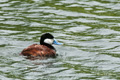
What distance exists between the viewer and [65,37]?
16094 mm

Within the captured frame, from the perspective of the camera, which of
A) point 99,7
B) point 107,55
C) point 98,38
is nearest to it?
point 107,55

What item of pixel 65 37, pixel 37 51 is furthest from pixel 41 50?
pixel 65 37

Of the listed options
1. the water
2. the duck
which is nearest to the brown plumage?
the duck

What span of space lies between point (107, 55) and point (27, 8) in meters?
7.75

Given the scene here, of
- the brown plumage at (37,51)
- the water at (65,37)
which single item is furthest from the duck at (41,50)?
the water at (65,37)

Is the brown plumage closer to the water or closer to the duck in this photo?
the duck

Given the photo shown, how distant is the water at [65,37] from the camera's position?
38.0 ft

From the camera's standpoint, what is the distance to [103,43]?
15102mm

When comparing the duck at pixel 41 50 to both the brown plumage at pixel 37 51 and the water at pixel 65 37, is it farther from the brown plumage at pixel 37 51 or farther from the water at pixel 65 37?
the water at pixel 65 37

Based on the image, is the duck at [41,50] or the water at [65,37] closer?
the water at [65,37]

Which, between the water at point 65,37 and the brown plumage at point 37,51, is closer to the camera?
the water at point 65,37

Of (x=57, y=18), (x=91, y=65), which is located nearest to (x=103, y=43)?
(x=91, y=65)

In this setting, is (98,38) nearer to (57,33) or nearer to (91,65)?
(57,33)

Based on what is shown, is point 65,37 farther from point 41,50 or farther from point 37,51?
point 37,51
